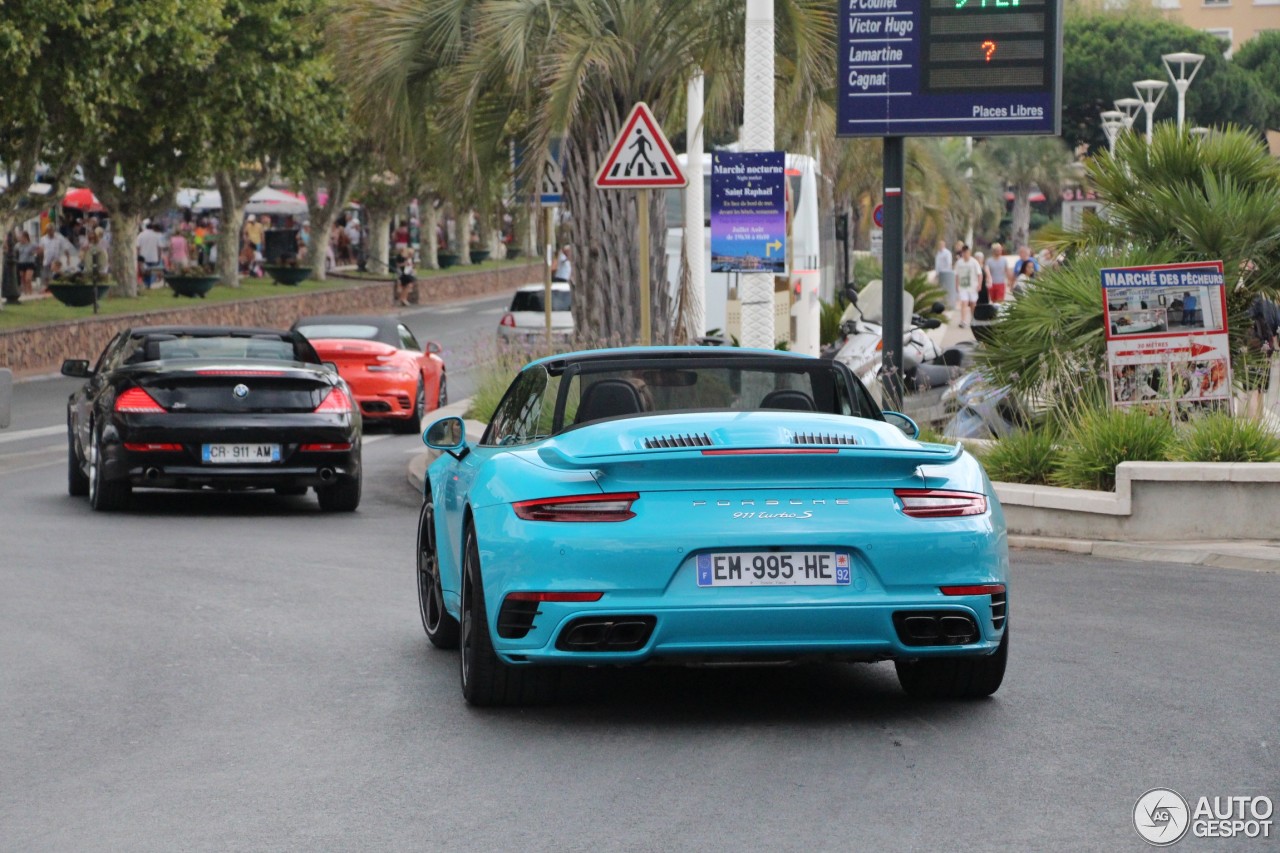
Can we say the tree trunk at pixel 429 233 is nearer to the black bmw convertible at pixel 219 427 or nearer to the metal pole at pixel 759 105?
the metal pole at pixel 759 105

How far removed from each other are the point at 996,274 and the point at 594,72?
83.3ft

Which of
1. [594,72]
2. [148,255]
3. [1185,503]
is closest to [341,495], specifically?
[1185,503]

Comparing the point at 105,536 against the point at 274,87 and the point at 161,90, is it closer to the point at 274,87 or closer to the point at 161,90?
the point at 161,90

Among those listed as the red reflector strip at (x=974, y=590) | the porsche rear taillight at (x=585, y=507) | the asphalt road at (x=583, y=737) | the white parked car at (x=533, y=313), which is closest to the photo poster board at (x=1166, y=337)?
the asphalt road at (x=583, y=737)

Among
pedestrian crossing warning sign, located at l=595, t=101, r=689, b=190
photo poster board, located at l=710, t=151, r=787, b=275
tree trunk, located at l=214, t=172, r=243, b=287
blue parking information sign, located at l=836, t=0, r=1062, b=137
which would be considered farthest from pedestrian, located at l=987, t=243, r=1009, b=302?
pedestrian crossing warning sign, located at l=595, t=101, r=689, b=190

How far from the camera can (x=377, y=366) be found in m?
24.2

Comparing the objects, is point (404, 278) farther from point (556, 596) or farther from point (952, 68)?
point (556, 596)

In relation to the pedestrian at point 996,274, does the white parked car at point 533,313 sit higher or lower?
lower

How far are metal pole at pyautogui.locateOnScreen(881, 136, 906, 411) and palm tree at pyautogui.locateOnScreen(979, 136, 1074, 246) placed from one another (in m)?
74.3

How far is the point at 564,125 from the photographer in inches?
763

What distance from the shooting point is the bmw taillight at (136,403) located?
14.7 m

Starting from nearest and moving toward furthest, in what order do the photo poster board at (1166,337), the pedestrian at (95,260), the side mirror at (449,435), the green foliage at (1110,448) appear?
the side mirror at (449,435) → the green foliage at (1110,448) → the photo poster board at (1166,337) → the pedestrian at (95,260)

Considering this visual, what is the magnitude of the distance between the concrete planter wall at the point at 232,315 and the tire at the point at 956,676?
29.6 metres

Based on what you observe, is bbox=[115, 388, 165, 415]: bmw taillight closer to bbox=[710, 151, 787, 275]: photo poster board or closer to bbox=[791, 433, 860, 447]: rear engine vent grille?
bbox=[710, 151, 787, 275]: photo poster board
